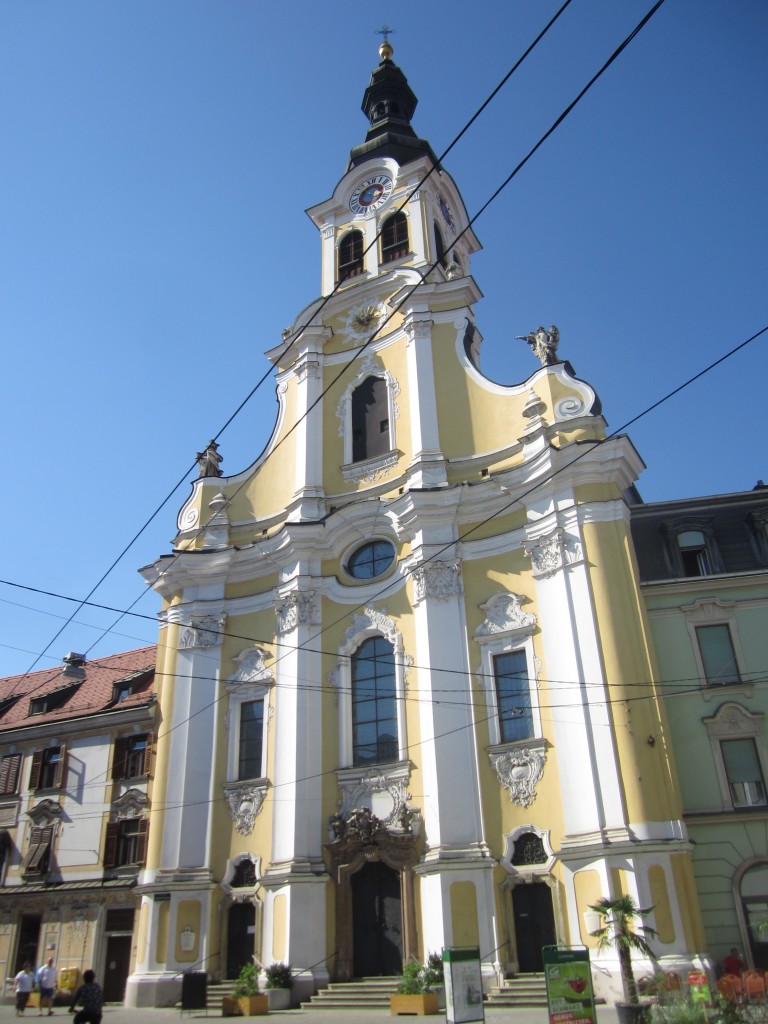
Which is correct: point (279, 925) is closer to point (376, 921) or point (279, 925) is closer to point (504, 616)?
point (376, 921)

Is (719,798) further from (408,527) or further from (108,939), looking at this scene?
(108,939)

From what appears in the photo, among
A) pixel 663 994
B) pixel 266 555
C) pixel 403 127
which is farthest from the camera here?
pixel 403 127

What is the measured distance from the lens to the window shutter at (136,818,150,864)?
22.9m

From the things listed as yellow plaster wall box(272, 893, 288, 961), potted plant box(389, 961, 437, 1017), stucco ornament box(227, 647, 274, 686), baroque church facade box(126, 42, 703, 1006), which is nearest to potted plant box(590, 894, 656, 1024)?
baroque church facade box(126, 42, 703, 1006)

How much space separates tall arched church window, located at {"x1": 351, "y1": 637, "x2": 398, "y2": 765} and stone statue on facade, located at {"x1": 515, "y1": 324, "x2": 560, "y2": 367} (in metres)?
8.73

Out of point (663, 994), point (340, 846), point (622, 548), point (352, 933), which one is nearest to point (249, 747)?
point (340, 846)

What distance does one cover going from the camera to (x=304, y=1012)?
18.1m

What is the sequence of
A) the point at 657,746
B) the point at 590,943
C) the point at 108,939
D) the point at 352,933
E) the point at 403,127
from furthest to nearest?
the point at 403,127 < the point at 108,939 < the point at 352,933 < the point at 657,746 < the point at 590,943

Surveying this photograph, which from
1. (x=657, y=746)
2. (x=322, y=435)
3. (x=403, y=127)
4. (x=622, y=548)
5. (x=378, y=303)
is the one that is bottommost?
(x=657, y=746)

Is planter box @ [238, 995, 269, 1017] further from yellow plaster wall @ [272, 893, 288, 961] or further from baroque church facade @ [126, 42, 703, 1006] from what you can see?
yellow plaster wall @ [272, 893, 288, 961]

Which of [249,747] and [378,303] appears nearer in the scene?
[249,747]

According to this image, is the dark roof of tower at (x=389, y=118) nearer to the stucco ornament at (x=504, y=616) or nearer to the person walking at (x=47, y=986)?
the stucco ornament at (x=504, y=616)

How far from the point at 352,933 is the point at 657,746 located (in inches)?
322

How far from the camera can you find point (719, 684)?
64.3ft
